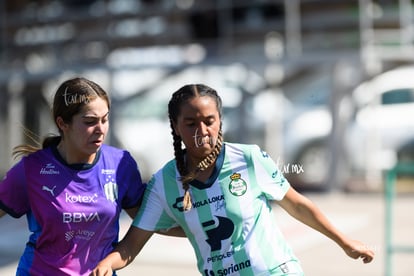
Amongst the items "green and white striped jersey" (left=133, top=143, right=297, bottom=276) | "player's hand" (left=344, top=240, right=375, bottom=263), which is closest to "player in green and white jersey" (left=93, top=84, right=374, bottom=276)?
"green and white striped jersey" (left=133, top=143, right=297, bottom=276)

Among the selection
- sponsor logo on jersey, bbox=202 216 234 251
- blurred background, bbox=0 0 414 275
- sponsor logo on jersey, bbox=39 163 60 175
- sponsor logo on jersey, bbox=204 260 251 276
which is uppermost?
blurred background, bbox=0 0 414 275

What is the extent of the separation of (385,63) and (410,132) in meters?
1.38

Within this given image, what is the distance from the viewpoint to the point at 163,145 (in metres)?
17.1

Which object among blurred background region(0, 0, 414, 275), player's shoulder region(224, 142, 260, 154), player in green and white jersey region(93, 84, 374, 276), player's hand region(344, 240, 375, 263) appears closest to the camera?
player in green and white jersey region(93, 84, 374, 276)

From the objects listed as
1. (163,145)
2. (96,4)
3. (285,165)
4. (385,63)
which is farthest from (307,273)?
(96,4)

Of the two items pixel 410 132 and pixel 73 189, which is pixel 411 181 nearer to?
pixel 410 132

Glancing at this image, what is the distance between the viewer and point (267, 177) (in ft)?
11.3

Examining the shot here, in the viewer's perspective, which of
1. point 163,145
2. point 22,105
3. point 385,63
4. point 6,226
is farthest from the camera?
point 22,105

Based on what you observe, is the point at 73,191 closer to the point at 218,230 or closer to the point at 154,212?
the point at 154,212

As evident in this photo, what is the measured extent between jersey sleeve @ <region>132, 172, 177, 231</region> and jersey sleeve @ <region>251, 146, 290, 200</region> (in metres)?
0.39

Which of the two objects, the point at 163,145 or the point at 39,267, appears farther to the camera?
the point at 163,145

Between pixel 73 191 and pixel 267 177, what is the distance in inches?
31.7

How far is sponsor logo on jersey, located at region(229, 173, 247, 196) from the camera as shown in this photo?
11.1 feet

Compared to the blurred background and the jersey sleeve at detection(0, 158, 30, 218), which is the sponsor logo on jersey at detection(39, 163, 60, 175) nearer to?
the jersey sleeve at detection(0, 158, 30, 218)
